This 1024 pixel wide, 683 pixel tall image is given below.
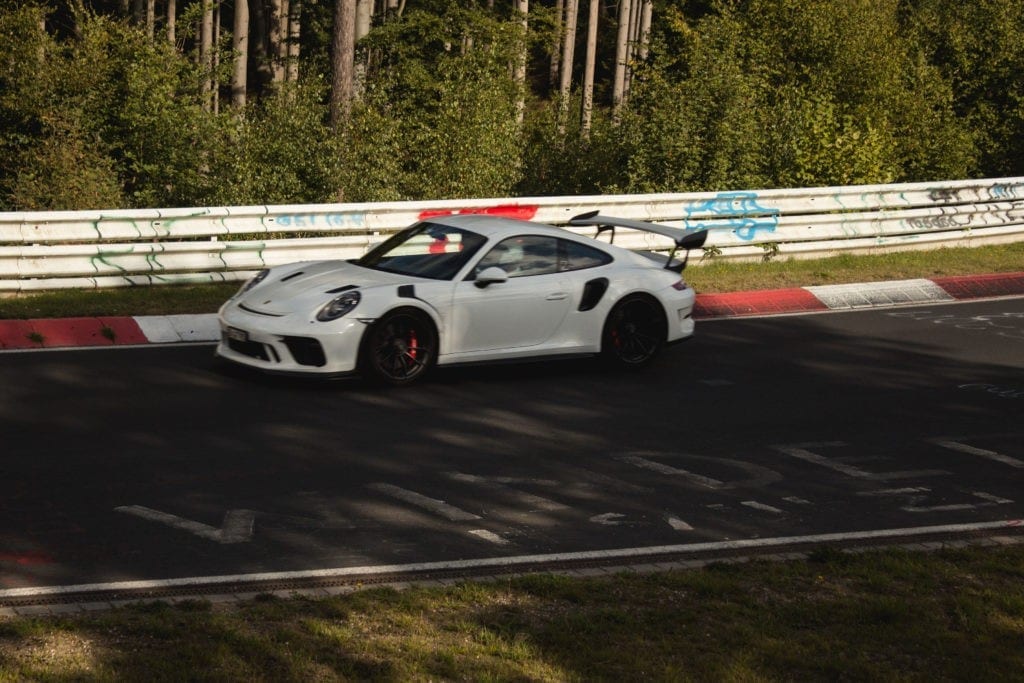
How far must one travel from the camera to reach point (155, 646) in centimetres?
567

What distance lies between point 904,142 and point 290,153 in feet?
46.3

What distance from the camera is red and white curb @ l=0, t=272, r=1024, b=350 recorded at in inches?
523

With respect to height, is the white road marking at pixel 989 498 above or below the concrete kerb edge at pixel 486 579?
above

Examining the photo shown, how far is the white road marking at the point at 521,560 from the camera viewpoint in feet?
21.7

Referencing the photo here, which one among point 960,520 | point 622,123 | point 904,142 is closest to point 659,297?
point 960,520

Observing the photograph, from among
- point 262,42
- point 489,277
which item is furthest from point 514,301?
point 262,42

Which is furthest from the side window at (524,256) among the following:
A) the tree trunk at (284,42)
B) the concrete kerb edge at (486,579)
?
the tree trunk at (284,42)

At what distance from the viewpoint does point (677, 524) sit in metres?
8.20

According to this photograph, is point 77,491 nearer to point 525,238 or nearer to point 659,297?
point 525,238

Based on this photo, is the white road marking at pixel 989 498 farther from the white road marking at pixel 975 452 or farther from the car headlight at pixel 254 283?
the car headlight at pixel 254 283

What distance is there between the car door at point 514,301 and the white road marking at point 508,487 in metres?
3.00

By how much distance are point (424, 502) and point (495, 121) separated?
44.9ft

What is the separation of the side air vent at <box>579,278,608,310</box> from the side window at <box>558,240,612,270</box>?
0.20m

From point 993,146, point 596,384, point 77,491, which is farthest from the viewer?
point 993,146
